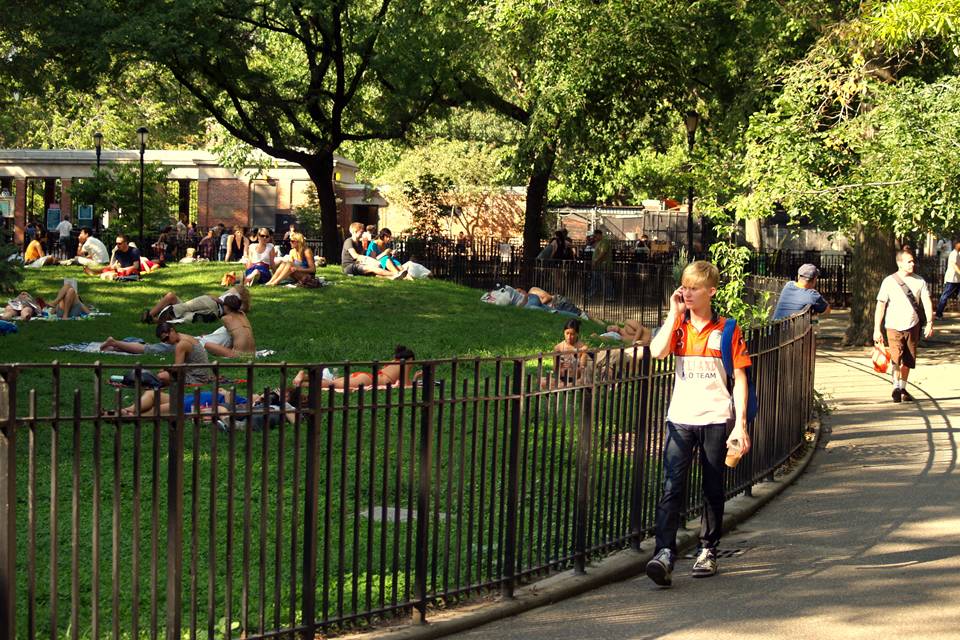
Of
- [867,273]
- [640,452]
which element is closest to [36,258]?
[867,273]

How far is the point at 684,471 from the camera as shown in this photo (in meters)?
7.39

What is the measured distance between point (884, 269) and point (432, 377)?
58.1ft

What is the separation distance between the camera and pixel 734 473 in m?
9.47

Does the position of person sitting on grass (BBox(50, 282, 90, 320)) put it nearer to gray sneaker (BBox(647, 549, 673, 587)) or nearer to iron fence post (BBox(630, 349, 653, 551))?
iron fence post (BBox(630, 349, 653, 551))

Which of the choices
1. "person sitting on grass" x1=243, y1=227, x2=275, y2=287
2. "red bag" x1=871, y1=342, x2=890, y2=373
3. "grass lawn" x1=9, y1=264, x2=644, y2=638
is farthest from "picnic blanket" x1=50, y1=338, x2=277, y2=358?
"red bag" x1=871, y1=342, x2=890, y2=373

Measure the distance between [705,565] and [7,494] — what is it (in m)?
4.11

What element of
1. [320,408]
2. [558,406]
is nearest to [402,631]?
[320,408]

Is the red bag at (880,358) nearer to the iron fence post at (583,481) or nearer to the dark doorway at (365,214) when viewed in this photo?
the iron fence post at (583,481)

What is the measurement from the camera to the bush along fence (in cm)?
518

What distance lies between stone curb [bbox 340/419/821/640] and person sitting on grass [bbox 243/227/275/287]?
637 inches

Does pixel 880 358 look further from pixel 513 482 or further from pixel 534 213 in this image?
pixel 534 213

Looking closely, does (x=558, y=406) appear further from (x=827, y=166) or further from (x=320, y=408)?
(x=827, y=166)

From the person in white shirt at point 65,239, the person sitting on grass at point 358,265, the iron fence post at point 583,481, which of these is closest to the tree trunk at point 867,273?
the person sitting on grass at point 358,265

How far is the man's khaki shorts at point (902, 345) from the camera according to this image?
1499 centimetres
